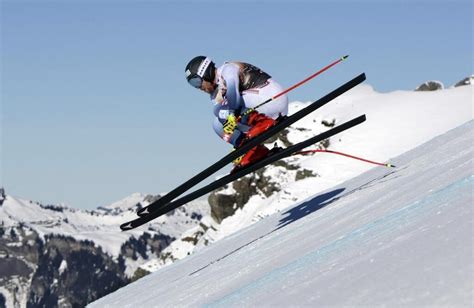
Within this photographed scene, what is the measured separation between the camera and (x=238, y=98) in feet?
32.7

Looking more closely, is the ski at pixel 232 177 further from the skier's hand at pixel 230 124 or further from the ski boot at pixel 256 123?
the skier's hand at pixel 230 124

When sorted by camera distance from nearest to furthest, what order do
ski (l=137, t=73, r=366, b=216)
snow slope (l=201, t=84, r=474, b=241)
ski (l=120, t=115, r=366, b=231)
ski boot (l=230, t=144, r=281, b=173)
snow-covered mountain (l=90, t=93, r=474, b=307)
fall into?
snow-covered mountain (l=90, t=93, r=474, b=307) → ski (l=137, t=73, r=366, b=216) → ski (l=120, t=115, r=366, b=231) → ski boot (l=230, t=144, r=281, b=173) → snow slope (l=201, t=84, r=474, b=241)

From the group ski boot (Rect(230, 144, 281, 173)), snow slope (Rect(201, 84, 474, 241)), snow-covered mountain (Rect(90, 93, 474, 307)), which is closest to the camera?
snow-covered mountain (Rect(90, 93, 474, 307))

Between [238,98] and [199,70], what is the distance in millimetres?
670

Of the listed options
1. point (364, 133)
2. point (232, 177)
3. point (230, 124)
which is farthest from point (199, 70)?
point (364, 133)

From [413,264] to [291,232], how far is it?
4426 millimetres

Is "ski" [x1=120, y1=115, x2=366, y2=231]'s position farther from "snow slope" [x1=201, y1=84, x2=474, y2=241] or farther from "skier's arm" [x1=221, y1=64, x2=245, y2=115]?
"snow slope" [x1=201, y1=84, x2=474, y2=241]

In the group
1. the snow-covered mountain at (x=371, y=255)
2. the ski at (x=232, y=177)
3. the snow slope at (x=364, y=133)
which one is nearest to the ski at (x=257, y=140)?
the ski at (x=232, y=177)

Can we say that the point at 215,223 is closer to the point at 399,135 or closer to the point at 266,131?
the point at 399,135

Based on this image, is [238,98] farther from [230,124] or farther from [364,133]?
[364,133]

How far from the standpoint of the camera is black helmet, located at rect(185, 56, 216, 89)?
9.82 m

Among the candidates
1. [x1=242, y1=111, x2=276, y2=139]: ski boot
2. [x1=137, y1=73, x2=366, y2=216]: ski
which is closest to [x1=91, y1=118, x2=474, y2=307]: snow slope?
[x1=137, y1=73, x2=366, y2=216]: ski

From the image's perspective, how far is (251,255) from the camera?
7.58 metres

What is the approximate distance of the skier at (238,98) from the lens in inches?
388
